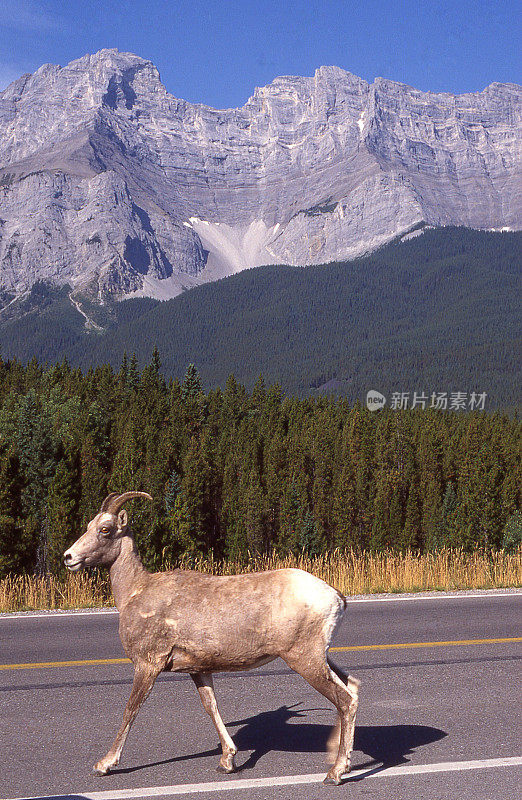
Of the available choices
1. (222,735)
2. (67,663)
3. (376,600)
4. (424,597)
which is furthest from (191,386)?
(222,735)

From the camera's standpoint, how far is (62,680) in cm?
833

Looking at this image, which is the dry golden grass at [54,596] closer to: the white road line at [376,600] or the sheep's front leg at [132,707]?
the white road line at [376,600]

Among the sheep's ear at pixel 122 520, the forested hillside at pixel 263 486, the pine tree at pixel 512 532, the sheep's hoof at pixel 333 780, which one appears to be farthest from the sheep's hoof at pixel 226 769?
the pine tree at pixel 512 532

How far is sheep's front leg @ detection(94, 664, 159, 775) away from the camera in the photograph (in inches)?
228

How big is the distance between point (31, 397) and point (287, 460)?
55.9 feet

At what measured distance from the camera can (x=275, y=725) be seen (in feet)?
22.9

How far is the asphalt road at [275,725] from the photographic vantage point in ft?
18.9

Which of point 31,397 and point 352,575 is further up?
point 31,397

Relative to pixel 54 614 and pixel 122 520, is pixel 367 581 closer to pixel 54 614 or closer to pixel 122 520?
pixel 54 614

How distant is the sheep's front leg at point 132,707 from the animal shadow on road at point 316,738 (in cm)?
86

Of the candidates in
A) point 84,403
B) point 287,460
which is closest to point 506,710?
point 287,460

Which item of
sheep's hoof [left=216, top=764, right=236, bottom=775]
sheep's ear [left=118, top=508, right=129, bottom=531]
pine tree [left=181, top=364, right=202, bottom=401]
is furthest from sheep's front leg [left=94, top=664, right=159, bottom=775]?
pine tree [left=181, top=364, right=202, bottom=401]

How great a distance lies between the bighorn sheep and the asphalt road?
26 centimetres

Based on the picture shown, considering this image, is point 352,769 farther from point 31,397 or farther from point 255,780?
point 31,397
